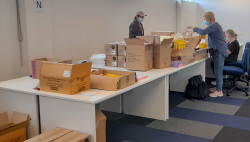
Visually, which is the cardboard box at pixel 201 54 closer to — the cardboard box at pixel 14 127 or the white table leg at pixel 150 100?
the white table leg at pixel 150 100

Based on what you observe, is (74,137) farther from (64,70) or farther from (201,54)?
(201,54)

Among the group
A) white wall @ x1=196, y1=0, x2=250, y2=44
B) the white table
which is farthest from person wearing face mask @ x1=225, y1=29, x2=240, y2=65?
white wall @ x1=196, y1=0, x2=250, y2=44

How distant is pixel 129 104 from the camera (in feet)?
12.9

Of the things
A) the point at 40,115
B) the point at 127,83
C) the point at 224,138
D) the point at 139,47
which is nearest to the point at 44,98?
the point at 40,115

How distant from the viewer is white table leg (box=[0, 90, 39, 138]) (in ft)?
8.75

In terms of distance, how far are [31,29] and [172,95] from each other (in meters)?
2.74

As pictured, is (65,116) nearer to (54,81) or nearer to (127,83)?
(54,81)

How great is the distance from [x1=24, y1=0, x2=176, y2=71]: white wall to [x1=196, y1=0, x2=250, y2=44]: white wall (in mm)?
2510

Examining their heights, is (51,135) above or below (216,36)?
below

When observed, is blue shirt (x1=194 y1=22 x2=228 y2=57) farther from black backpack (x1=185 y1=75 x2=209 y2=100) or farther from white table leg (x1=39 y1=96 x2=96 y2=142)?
white table leg (x1=39 y1=96 x2=96 y2=142)

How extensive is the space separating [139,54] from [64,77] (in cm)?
130

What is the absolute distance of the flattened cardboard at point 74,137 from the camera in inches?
88.8

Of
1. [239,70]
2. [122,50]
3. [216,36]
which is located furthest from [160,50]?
[239,70]

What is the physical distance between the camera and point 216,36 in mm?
4566
